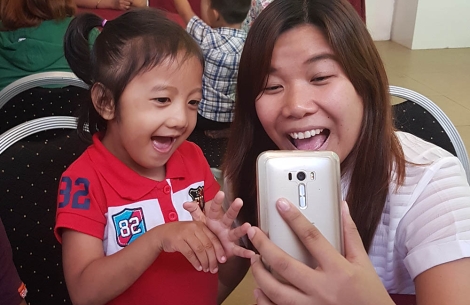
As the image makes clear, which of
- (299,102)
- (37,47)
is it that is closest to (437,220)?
(299,102)

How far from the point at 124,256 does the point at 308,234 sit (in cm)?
35

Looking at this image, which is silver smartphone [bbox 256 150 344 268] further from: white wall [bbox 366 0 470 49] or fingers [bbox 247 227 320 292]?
white wall [bbox 366 0 470 49]

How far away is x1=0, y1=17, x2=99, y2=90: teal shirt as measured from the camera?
1949 mm

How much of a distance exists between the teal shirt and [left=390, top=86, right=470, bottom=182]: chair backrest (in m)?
1.34

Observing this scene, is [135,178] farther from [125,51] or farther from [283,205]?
[283,205]

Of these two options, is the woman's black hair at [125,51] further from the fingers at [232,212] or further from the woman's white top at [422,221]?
the woman's white top at [422,221]

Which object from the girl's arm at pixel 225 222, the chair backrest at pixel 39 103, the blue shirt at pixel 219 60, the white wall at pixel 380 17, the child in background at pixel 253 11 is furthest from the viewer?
the white wall at pixel 380 17

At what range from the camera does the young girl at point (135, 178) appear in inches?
31.1

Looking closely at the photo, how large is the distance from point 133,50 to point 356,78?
0.40m

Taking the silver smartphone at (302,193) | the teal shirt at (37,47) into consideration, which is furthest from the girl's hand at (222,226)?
the teal shirt at (37,47)

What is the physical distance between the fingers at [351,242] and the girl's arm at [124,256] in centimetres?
21

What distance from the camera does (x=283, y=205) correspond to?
56 centimetres

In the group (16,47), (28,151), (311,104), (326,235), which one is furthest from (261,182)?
(16,47)

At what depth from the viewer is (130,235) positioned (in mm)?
858
